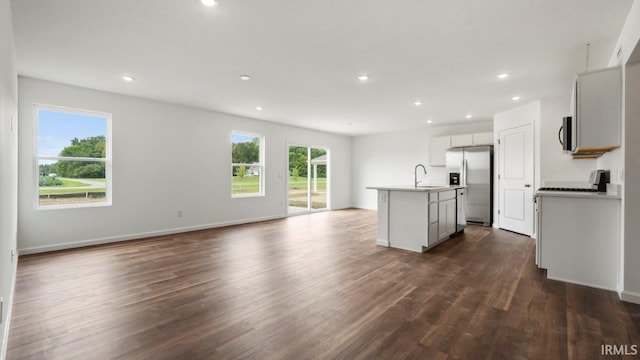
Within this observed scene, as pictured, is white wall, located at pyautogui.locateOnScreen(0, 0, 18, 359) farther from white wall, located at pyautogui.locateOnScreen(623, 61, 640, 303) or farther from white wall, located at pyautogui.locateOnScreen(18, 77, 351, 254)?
white wall, located at pyautogui.locateOnScreen(623, 61, 640, 303)

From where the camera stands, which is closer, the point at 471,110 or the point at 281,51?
the point at 281,51

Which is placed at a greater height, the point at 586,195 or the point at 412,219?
the point at 586,195

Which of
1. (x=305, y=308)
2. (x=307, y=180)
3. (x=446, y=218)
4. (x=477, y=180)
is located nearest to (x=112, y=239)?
(x=305, y=308)

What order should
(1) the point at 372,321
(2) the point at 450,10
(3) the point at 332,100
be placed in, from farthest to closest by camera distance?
(3) the point at 332,100
(2) the point at 450,10
(1) the point at 372,321

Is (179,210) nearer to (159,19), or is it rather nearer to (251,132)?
(251,132)

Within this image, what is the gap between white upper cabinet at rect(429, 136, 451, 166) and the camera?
737 centimetres

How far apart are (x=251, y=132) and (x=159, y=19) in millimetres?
4414

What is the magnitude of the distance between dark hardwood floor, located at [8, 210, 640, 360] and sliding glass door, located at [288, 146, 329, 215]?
416 cm

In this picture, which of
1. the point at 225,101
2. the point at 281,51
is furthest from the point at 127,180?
the point at 281,51

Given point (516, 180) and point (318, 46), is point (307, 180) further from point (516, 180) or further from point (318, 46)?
point (318, 46)

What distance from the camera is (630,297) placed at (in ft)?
8.20

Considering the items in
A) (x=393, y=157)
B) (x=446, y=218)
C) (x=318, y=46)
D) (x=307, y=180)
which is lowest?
(x=446, y=218)

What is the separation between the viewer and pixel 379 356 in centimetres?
177

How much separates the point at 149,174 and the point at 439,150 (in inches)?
269
